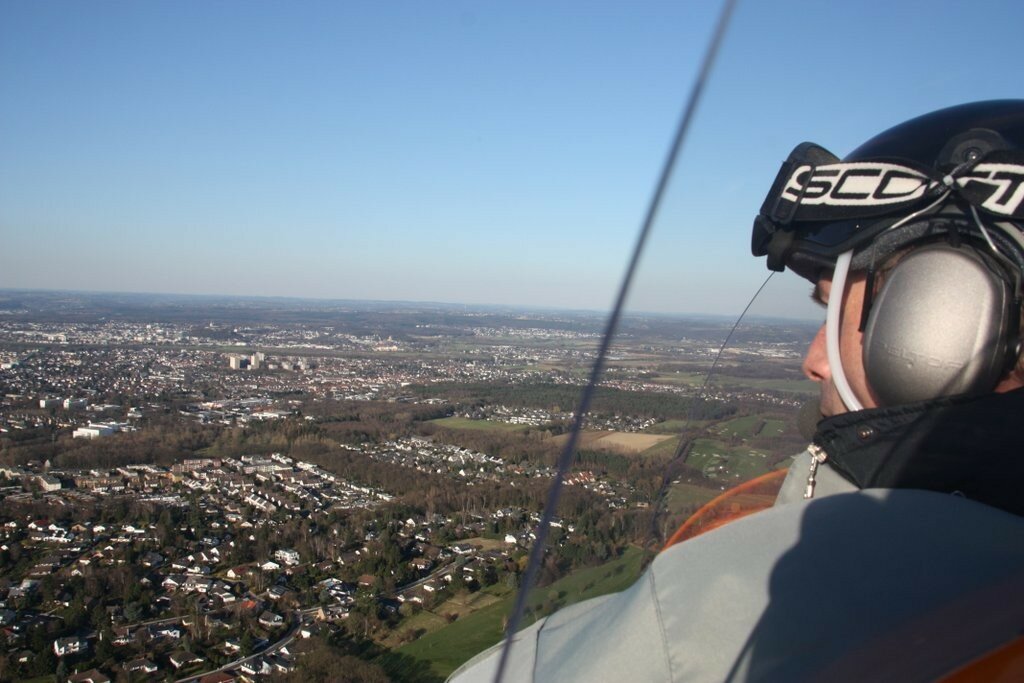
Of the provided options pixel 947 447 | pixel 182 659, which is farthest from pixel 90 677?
pixel 947 447

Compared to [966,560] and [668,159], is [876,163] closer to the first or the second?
[668,159]

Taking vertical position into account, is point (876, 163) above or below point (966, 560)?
above

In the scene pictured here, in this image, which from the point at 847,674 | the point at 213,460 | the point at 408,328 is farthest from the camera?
the point at 408,328

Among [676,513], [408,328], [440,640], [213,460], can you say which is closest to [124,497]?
[213,460]

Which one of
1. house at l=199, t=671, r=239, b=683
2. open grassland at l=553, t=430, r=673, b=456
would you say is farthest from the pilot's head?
house at l=199, t=671, r=239, b=683

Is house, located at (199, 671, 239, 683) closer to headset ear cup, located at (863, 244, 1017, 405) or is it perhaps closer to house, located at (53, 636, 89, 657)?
house, located at (53, 636, 89, 657)

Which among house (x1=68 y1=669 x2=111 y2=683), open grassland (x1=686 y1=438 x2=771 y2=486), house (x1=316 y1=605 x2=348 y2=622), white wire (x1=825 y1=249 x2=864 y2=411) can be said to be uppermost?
white wire (x1=825 y1=249 x2=864 y2=411)

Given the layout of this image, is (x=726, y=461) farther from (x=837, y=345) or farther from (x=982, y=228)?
(x=982, y=228)
